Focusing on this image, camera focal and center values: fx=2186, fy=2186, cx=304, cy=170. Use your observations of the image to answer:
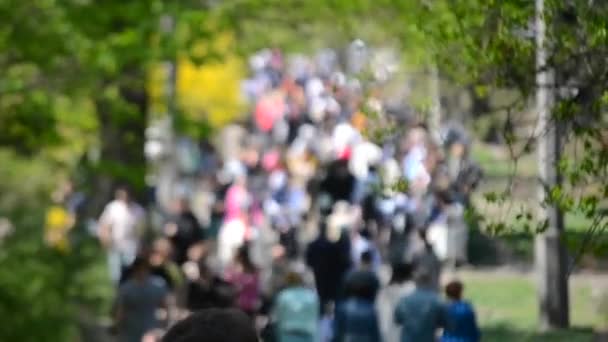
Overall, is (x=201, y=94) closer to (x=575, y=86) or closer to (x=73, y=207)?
(x=73, y=207)

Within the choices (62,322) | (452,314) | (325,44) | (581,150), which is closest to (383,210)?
(325,44)

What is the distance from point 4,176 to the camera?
78.9 ft

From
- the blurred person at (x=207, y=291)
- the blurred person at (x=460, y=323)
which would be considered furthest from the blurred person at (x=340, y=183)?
the blurred person at (x=460, y=323)

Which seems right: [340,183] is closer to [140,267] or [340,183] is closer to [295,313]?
[140,267]

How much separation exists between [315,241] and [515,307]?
3420 mm

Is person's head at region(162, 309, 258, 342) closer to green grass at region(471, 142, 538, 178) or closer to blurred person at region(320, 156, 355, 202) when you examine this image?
green grass at region(471, 142, 538, 178)

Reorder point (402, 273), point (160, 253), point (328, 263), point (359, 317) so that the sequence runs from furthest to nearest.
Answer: point (328, 263) < point (160, 253) < point (402, 273) < point (359, 317)

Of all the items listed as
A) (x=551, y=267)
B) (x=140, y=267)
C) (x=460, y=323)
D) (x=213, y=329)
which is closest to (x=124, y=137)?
(x=140, y=267)

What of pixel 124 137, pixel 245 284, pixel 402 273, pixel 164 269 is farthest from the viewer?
pixel 124 137

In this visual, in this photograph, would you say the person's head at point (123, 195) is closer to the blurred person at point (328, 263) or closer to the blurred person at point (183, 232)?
the blurred person at point (183, 232)

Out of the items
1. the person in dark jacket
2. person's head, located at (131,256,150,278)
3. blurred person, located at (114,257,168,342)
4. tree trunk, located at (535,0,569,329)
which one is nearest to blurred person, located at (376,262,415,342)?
tree trunk, located at (535,0,569,329)

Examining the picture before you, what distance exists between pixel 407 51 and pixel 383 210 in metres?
4.33

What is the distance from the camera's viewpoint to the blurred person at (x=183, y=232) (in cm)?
2547

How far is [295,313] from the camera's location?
20844 mm
